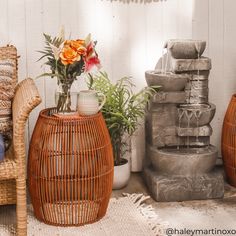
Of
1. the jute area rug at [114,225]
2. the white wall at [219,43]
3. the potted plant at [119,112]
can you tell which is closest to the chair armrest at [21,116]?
the jute area rug at [114,225]

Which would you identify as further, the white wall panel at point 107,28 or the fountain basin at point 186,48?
the white wall panel at point 107,28

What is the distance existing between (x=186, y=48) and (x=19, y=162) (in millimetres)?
1289

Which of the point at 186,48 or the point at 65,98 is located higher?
the point at 186,48

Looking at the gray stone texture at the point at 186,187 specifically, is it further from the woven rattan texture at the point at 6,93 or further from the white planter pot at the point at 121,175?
the woven rattan texture at the point at 6,93

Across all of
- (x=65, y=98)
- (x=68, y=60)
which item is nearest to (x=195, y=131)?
(x=65, y=98)

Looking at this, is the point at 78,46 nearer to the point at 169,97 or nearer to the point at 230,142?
the point at 169,97

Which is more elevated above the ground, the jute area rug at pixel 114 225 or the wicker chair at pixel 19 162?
the wicker chair at pixel 19 162

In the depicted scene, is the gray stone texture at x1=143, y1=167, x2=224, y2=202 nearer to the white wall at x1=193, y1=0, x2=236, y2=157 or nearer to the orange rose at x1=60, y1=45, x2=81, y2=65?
the white wall at x1=193, y1=0, x2=236, y2=157

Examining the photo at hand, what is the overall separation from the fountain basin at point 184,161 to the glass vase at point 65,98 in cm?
67

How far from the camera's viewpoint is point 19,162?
2.80 metres

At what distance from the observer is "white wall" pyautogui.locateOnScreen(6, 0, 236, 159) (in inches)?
143

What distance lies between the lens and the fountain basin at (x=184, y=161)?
3.43 meters

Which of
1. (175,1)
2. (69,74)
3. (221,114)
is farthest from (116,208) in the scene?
(175,1)

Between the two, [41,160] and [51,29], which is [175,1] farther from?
[41,160]
